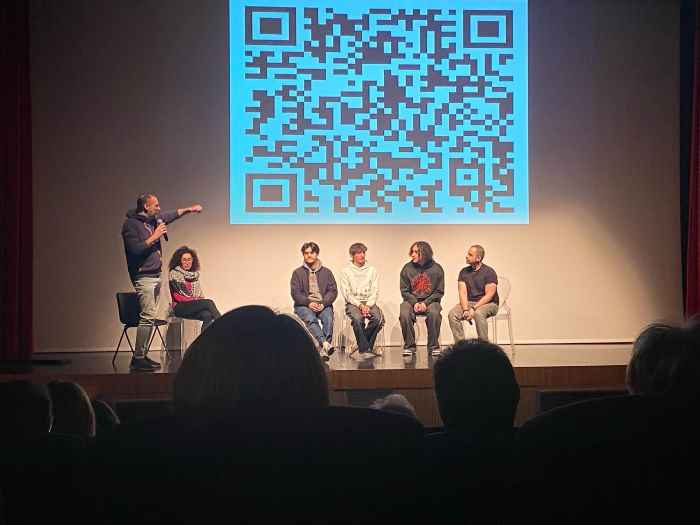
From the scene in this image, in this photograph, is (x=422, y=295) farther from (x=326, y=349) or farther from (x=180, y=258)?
(x=180, y=258)

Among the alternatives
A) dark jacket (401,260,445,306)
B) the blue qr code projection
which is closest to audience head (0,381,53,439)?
dark jacket (401,260,445,306)

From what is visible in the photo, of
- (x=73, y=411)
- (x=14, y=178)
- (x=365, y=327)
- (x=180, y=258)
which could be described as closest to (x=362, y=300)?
(x=365, y=327)

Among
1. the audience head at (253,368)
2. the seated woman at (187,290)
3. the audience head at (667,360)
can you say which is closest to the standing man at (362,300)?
the seated woman at (187,290)

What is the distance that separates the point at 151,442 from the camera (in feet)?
2.68

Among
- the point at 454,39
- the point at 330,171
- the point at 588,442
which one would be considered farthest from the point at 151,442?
the point at 454,39

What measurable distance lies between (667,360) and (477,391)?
33 centimetres

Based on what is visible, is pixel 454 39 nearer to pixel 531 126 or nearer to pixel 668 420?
pixel 531 126

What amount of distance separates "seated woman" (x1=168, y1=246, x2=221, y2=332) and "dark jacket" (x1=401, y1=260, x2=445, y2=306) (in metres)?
1.38

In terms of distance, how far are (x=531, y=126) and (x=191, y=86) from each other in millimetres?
2899

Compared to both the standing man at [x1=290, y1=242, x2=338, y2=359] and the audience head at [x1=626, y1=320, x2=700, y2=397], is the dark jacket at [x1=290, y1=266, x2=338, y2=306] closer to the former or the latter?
the standing man at [x1=290, y1=242, x2=338, y2=359]

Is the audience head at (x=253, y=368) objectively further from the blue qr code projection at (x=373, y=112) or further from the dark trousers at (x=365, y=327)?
the blue qr code projection at (x=373, y=112)

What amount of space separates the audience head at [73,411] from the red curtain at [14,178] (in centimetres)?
424

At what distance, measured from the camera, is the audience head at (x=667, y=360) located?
1200 millimetres

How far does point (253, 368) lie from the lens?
37.5 inches
